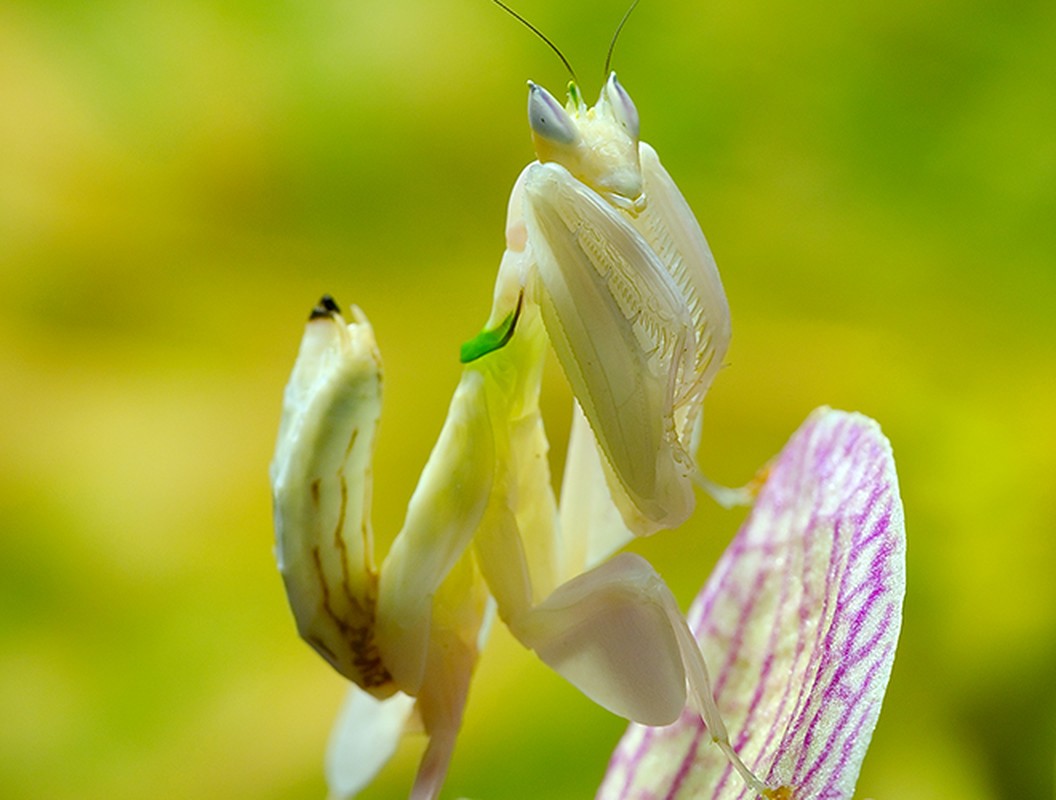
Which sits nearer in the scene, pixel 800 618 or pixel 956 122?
pixel 800 618

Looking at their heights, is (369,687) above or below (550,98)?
below

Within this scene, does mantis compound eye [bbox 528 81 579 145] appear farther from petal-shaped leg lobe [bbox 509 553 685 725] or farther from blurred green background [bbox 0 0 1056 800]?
blurred green background [bbox 0 0 1056 800]

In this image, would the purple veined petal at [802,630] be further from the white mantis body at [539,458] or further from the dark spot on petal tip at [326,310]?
the dark spot on petal tip at [326,310]

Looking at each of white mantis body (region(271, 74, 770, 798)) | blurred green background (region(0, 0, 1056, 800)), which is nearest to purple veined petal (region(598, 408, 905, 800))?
white mantis body (region(271, 74, 770, 798))

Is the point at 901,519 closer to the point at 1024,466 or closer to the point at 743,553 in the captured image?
the point at 743,553

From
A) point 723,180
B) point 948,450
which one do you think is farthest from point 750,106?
point 948,450

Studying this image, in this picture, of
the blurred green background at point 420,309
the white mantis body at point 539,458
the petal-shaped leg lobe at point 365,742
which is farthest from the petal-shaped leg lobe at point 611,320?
the blurred green background at point 420,309

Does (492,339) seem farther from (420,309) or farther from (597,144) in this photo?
(420,309)
